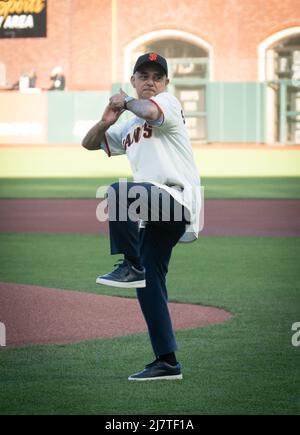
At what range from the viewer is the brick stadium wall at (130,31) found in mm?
39094

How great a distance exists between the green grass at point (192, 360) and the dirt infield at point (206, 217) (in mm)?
3447

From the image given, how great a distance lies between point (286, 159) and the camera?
31.4 meters

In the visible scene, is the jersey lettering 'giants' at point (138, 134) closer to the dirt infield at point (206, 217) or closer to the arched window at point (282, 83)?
the dirt infield at point (206, 217)

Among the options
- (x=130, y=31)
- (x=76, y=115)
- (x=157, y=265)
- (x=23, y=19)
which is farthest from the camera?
(x=23, y=19)

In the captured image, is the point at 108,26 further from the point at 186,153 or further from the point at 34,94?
the point at 186,153

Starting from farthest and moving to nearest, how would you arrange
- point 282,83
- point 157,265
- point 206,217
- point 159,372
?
point 282,83 → point 206,217 → point 159,372 → point 157,265

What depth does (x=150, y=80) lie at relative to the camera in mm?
5359

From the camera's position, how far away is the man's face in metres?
5.34

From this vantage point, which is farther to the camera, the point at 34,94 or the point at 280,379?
the point at 34,94

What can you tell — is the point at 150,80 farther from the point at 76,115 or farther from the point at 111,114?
the point at 76,115

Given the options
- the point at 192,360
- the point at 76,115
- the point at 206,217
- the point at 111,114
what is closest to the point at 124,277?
the point at 111,114

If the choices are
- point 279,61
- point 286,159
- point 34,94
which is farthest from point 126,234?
point 279,61

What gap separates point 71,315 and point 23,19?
3406 centimetres
